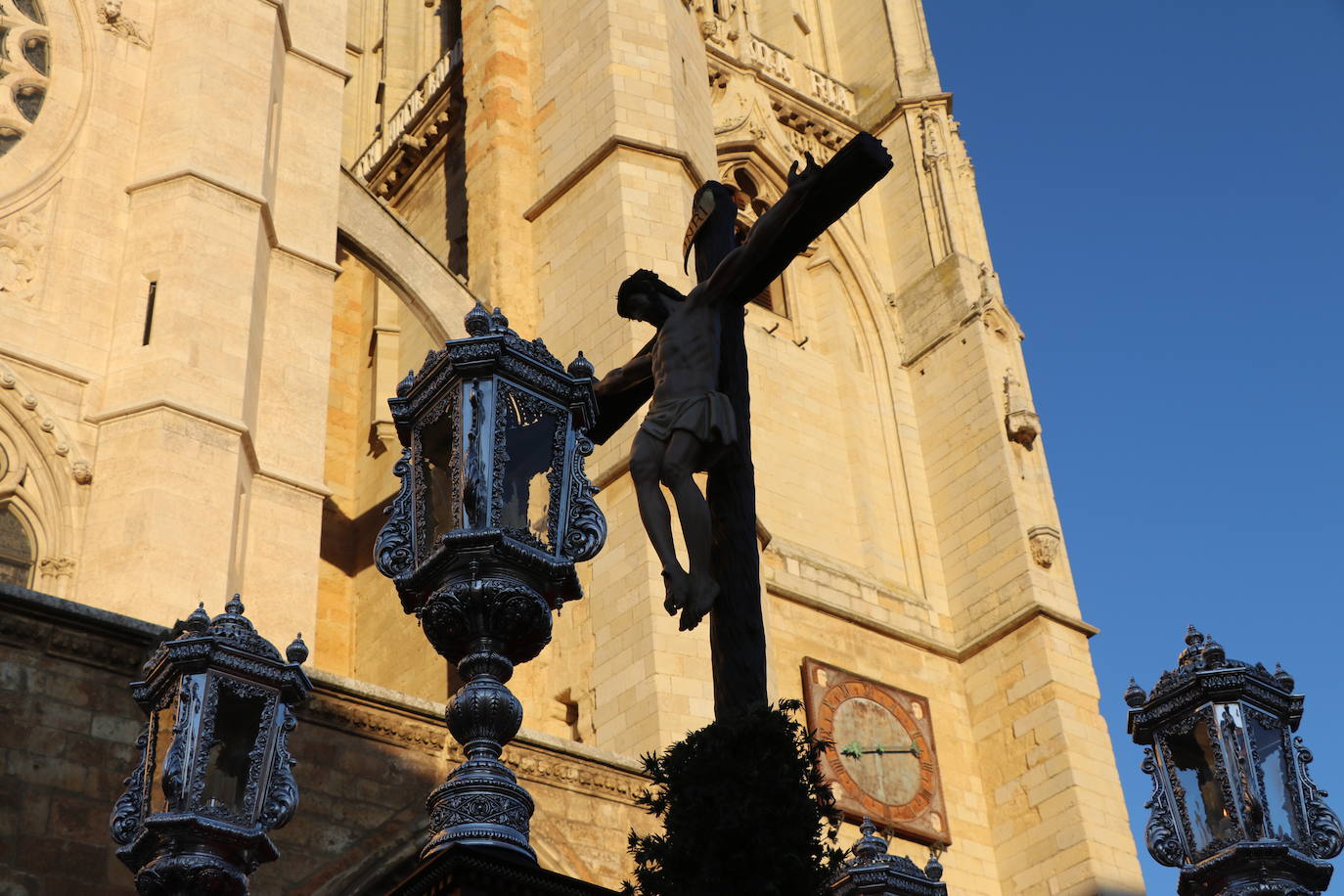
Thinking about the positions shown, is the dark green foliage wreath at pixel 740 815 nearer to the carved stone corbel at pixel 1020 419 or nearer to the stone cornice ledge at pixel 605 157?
the stone cornice ledge at pixel 605 157

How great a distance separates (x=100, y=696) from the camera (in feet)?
27.2

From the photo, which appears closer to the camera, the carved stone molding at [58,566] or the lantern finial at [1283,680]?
the lantern finial at [1283,680]

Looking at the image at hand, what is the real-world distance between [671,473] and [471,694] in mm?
751

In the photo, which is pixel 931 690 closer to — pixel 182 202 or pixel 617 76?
pixel 617 76

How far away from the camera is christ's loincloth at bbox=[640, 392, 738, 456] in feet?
14.6

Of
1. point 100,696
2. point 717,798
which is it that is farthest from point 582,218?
point 717,798

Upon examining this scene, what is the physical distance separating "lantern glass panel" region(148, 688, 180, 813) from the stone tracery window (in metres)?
6.18

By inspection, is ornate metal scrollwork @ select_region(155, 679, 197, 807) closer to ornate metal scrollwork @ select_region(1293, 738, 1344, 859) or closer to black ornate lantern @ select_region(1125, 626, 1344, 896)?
black ornate lantern @ select_region(1125, 626, 1344, 896)

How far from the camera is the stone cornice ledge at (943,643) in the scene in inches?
664

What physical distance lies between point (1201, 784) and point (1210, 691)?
0.31 metres

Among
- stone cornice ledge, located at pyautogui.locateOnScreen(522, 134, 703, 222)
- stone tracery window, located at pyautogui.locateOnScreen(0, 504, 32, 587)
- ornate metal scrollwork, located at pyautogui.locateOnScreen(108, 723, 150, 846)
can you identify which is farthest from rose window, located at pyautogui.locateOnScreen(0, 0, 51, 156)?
ornate metal scrollwork, located at pyautogui.locateOnScreen(108, 723, 150, 846)

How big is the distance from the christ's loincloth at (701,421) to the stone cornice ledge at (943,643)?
39.8ft

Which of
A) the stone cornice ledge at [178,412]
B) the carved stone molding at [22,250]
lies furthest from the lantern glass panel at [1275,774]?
the carved stone molding at [22,250]

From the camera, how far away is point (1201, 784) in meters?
5.73
